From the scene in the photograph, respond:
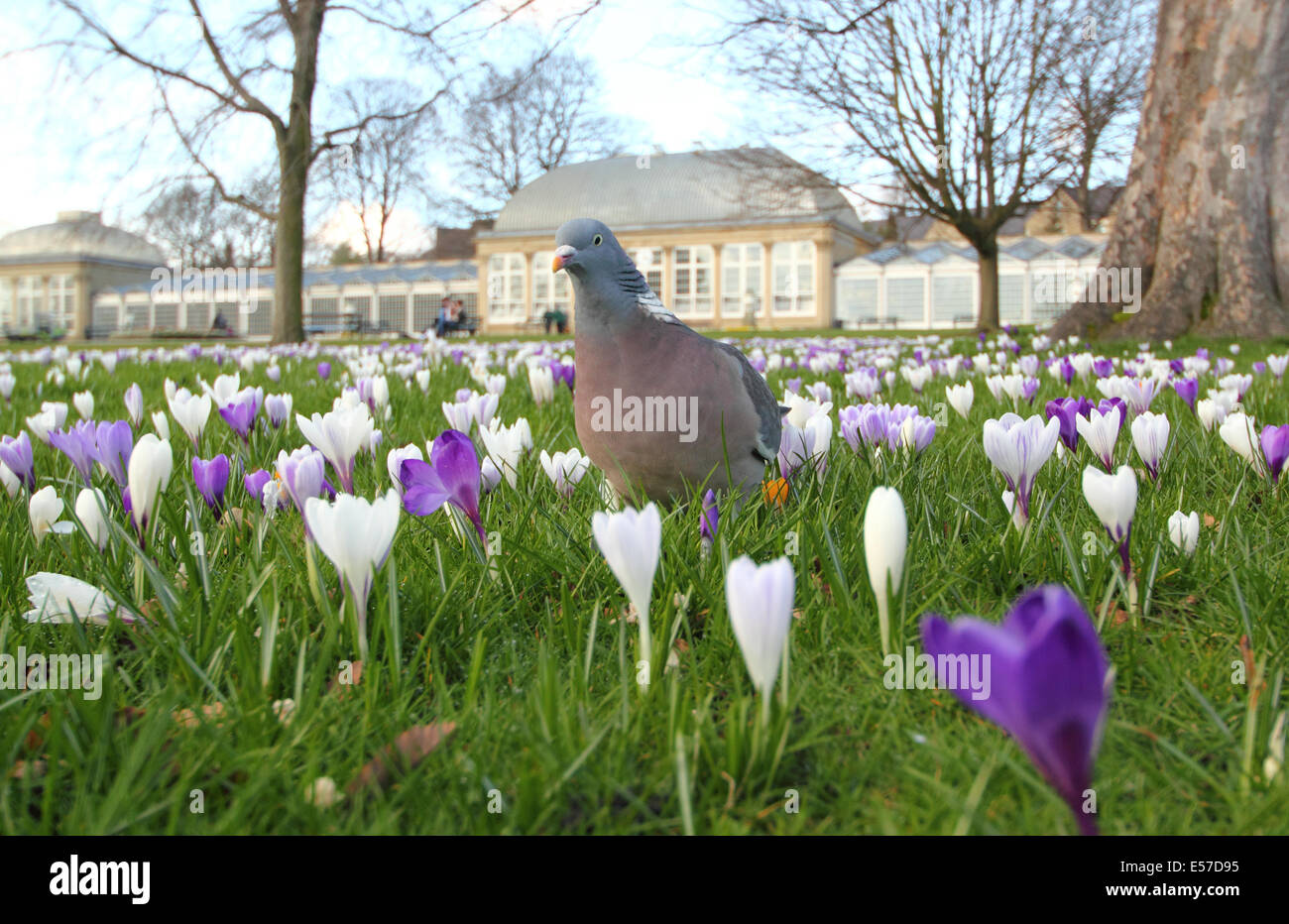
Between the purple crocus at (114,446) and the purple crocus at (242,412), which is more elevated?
the purple crocus at (242,412)

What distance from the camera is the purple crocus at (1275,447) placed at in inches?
93.0

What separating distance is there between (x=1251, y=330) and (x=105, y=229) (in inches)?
726

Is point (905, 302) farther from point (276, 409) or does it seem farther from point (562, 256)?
point (562, 256)

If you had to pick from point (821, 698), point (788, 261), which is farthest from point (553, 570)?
point (788, 261)

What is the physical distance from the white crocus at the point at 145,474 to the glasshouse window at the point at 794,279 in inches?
1840

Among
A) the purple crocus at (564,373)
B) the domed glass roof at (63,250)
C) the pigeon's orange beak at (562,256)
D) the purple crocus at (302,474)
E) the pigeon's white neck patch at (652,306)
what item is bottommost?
the purple crocus at (302,474)

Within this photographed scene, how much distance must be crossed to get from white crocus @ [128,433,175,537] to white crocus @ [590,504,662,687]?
1.02 metres

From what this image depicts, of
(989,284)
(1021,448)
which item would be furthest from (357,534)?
(989,284)

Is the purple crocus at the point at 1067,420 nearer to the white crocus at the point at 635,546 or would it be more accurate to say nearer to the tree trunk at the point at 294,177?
the white crocus at the point at 635,546

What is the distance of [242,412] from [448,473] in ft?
5.19

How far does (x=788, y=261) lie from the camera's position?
4809cm

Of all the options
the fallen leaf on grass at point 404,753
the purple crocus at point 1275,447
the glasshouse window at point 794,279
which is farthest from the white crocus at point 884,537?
the glasshouse window at point 794,279

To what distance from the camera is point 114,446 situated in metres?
2.30
